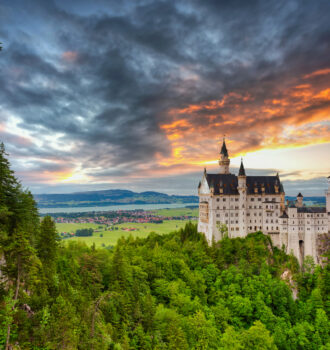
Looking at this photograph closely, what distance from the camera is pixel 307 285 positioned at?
88000 mm

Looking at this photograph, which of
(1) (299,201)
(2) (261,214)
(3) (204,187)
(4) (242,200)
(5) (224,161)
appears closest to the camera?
(4) (242,200)

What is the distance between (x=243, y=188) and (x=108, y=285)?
63354 millimetres

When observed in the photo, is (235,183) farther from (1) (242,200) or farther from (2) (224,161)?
(2) (224,161)

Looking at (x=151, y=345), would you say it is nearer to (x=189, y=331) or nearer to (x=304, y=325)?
(x=189, y=331)

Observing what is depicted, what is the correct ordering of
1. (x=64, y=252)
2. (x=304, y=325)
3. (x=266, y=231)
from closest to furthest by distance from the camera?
(x=64, y=252) < (x=304, y=325) < (x=266, y=231)

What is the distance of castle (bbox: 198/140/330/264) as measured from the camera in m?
93.9

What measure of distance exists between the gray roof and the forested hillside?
56.1 feet

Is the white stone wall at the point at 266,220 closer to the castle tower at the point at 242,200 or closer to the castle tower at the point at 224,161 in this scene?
the castle tower at the point at 242,200

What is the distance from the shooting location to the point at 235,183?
102 metres

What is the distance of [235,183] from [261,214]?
14.5 meters

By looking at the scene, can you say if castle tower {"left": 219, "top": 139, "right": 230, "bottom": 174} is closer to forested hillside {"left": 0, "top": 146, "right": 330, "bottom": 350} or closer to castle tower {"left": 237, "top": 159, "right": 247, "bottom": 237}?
castle tower {"left": 237, "top": 159, "right": 247, "bottom": 237}

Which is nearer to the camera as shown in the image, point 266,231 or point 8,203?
point 8,203

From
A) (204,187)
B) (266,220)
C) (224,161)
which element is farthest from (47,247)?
(224,161)

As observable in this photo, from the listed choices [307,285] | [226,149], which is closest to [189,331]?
[307,285]
